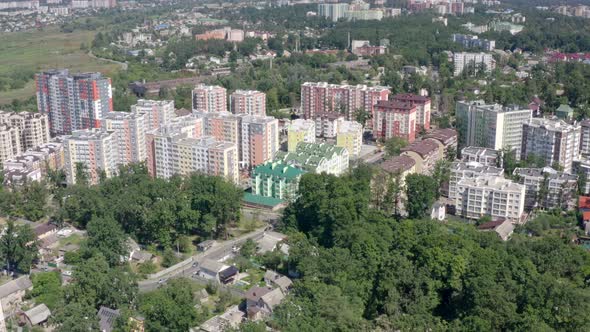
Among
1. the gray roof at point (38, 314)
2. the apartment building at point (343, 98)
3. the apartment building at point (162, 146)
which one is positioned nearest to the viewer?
the gray roof at point (38, 314)

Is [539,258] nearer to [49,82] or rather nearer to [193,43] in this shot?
[49,82]

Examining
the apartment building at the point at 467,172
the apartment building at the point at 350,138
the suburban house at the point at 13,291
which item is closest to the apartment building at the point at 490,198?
the apartment building at the point at 467,172

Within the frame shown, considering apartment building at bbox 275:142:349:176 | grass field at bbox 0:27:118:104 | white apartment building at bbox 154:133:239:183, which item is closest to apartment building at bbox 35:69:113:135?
white apartment building at bbox 154:133:239:183

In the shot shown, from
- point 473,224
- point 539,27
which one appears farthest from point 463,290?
point 539,27

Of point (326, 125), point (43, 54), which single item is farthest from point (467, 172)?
point (43, 54)

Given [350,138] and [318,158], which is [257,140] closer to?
[318,158]

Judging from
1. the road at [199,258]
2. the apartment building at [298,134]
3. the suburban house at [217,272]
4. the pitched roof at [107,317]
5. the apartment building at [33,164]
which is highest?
the apartment building at [298,134]

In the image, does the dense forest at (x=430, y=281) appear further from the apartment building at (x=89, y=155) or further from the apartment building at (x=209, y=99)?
the apartment building at (x=209, y=99)
